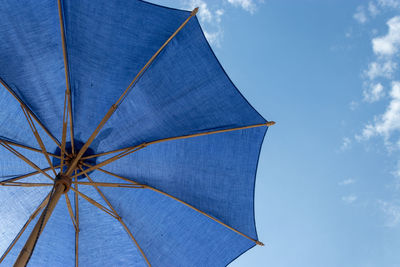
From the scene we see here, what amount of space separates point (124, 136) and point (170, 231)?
169 cm

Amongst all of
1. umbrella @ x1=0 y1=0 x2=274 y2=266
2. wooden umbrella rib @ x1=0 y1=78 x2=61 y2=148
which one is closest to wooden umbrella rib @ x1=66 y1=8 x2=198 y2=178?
umbrella @ x1=0 y1=0 x2=274 y2=266

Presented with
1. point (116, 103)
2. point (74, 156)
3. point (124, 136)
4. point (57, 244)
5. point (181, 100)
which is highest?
point (181, 100)

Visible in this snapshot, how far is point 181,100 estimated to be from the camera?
195 inches

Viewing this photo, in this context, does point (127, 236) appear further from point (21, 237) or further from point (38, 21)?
point (38, 21)

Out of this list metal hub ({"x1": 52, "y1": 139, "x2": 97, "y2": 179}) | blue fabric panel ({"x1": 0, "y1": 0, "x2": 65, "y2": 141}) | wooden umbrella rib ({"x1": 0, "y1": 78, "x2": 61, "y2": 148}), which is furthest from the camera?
metal hub ({"x1": 52, "y1": 139, "x2": 97, "y2": 179})

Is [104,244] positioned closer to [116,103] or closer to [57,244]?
[57,244]

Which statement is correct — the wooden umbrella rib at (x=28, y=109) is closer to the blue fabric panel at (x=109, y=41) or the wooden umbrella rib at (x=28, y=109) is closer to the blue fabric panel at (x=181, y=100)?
the blue fabric panel at (x=109, y=41)

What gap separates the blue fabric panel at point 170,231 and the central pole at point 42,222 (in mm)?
1368

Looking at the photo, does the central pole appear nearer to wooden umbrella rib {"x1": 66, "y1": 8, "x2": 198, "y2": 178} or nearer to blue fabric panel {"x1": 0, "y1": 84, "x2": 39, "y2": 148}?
wooden umbrella rib {"x1": 66, "y1": 8, "x2": 198, "y2": 178}

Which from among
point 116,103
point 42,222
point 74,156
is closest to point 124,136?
point 116,103

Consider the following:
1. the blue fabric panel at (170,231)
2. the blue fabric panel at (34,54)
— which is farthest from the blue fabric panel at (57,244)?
the blue fabric panel at (34,54)

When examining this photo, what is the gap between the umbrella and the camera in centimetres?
445

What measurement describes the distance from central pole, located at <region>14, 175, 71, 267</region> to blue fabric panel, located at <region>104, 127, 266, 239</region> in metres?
1.27

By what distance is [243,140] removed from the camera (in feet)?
17.7
